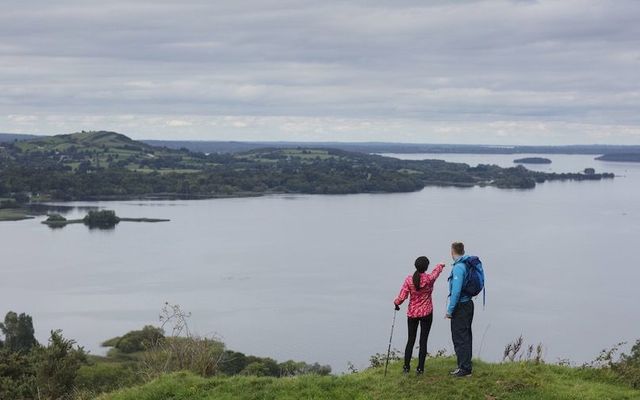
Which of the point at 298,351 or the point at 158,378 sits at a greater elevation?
the point at 158,378

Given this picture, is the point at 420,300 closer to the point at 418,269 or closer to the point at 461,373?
the point at 418,269

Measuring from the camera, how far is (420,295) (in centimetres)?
970

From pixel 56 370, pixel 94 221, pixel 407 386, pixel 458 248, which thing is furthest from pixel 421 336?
pixel 94 221

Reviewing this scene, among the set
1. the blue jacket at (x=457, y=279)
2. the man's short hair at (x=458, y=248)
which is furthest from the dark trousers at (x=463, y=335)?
the man's short hair at (x=458, y=248)

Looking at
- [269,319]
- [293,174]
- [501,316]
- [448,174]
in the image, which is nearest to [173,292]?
[269,319]

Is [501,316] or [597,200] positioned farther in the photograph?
[597,200]

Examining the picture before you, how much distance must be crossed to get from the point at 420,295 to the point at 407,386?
3.70 feet

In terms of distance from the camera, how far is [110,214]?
314 feet

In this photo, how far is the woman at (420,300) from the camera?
9.57m

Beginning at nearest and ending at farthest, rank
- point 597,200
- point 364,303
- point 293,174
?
point 364,303 → point 597,200 → point 293,174

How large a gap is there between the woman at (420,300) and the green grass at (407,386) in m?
0.39

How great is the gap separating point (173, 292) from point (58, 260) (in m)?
18.6

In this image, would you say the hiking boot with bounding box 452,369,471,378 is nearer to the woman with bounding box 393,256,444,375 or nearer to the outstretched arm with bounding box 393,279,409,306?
the woman with bounding box 393,256,444,375

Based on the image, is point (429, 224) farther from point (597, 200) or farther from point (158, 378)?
point (158, 378)
